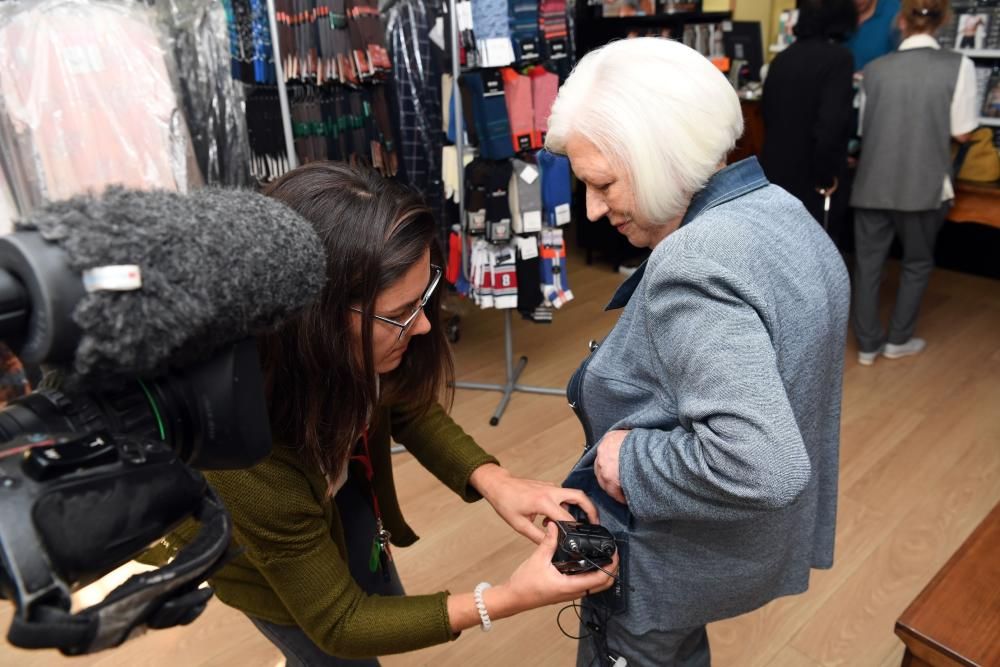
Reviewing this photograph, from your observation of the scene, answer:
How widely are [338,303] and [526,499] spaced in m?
0.49

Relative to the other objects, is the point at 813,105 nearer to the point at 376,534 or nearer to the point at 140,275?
the point at 376,534

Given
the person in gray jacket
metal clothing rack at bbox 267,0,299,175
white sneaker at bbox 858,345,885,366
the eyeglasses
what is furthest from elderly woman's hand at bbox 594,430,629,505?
white sneaker at bbox 858,345,885,366

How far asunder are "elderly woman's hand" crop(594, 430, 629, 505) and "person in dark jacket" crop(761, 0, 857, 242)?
108 inches

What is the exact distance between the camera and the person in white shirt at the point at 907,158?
3.06m

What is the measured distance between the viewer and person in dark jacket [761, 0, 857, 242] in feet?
10.2

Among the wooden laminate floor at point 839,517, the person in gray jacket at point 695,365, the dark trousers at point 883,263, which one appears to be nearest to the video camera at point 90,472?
the person in gray jacket at point 695,365

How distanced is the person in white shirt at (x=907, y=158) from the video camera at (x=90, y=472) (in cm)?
343

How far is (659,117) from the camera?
968mm

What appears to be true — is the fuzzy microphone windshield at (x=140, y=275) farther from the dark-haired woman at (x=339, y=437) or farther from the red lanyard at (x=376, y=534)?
the red lanyard at (x=376, y=534)

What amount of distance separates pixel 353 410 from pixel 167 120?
1771 mm

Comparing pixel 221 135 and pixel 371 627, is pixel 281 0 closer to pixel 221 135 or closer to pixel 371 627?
pixel 221 135

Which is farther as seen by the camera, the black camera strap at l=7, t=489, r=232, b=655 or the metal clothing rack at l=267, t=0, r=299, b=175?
the metal clothing rack at l=267, t=0, r=299, b=175

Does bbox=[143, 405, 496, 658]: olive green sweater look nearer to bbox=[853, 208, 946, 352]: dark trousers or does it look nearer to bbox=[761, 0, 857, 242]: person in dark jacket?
bbox=[761, 0, 857, 242]: person in dark jacket

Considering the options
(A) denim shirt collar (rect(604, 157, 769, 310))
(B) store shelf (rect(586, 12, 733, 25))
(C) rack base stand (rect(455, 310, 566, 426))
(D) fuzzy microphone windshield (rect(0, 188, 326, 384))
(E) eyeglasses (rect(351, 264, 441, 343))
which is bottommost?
(C) rack base stand (rect(455, 310, 566, 426))
